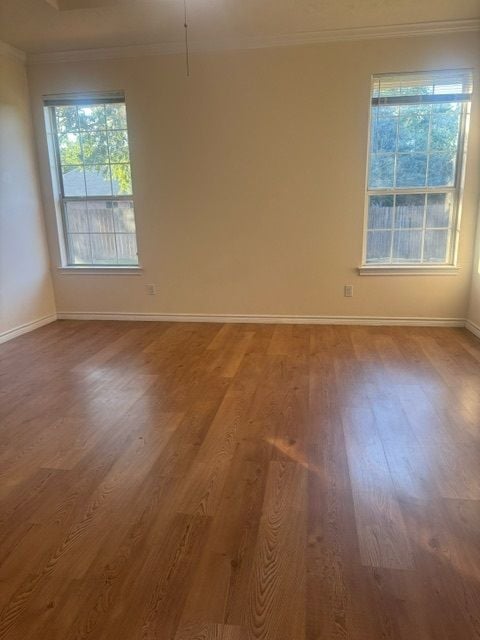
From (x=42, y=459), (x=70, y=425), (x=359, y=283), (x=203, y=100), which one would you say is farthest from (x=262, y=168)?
(x=42, y=459)

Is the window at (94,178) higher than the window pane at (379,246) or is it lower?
higher

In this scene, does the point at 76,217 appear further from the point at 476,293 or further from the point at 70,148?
the point at 476,293

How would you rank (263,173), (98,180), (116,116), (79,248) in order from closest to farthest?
(263,173)
(116,116)
(98,180)
(79,248)

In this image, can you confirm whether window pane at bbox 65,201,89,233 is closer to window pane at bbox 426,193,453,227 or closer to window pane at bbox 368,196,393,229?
window pane at bbox 368,196,393,229

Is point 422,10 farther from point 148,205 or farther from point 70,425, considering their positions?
point 70,425

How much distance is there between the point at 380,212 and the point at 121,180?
9.26 ft

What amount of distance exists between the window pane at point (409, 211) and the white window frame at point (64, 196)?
9.22ft

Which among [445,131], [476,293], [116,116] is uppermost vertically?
[116,116]

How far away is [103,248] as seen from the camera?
4.83m

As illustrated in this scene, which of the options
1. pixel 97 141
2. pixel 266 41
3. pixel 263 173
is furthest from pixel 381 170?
pixel 97 141

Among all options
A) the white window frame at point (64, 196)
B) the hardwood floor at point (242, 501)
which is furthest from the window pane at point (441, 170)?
A: the white window frame at point (64, 196)

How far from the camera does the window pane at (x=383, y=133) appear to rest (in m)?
4.04

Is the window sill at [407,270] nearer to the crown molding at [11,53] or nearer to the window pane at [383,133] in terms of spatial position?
the window pane at [383,133]

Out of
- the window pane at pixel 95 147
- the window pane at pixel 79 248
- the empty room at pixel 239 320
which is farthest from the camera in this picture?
the window pane at pixel 79 248
